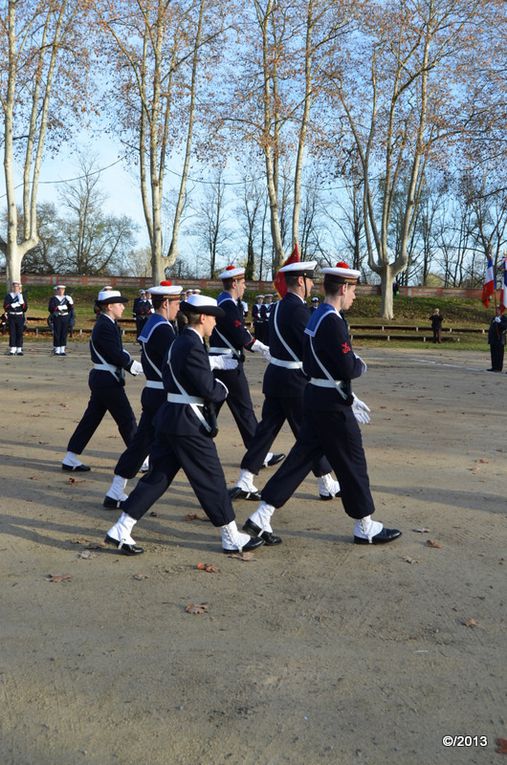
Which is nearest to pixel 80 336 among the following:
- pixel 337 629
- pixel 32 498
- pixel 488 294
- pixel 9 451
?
pixel 488 294

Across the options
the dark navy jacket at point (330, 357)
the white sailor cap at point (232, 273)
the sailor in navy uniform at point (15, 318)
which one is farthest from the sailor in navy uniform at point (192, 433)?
the sailor in navy uniform at point (15, 318)

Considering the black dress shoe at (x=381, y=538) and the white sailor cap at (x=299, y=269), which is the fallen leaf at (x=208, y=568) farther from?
the white sailor cap at (x=299, y=269)

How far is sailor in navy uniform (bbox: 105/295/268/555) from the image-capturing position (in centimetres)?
531

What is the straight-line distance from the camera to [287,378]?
6.91m

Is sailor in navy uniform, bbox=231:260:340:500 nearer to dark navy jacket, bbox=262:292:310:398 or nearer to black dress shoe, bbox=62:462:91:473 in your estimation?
dark navy jacket, bbox=262:292:310:398

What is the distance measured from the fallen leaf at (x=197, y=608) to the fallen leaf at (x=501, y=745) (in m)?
1.82

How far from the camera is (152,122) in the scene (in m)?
30.7

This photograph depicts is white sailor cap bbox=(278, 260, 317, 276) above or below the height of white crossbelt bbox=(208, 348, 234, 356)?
above

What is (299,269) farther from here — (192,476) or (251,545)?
(251,545)

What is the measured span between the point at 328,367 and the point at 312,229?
7479cm

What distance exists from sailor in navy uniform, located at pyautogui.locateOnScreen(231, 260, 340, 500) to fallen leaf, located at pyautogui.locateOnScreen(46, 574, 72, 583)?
7.45 ft

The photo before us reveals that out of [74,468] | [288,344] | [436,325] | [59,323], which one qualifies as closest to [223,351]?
Result: [288,344]

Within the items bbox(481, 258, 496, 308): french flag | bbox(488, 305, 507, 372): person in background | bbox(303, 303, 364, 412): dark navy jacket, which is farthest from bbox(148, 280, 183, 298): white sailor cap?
bbox(481, 258, 496, 308): french flag

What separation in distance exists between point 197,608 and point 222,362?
8.33 feet
